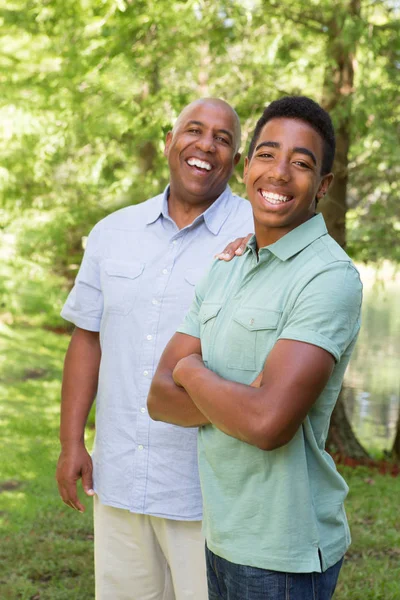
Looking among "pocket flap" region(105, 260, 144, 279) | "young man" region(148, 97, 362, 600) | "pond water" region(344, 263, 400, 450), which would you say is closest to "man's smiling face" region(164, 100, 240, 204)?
"pocket flap" region(105, 260, 144, 279)

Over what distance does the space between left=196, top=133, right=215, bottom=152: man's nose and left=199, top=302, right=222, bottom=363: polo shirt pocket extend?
802mm

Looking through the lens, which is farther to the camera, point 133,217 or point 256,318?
point 133,217

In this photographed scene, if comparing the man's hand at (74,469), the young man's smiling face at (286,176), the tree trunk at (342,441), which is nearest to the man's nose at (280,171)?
the young man's smiling face at (286,176)

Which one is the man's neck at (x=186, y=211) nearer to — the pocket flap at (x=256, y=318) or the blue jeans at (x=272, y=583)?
the pocket flap at (x=256, y=318)

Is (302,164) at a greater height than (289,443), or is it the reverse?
(302,164)

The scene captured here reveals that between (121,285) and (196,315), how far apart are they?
1.92ft

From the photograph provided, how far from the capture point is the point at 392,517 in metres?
5.75

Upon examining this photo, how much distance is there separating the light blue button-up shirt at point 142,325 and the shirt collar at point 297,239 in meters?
0.74

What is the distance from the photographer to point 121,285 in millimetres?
2646

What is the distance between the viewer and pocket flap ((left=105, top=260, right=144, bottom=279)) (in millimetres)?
2648

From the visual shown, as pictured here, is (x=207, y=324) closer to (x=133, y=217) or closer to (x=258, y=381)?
(x=258, y=381)

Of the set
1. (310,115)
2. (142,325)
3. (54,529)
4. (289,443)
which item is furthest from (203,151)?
(54,529)

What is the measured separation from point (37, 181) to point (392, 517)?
7.02 m

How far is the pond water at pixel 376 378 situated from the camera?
Result: 1048cm
